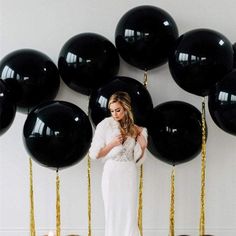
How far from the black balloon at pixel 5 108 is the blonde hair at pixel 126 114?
52 cm

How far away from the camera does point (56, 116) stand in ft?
7.98

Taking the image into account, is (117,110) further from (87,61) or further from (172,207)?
(172,207)

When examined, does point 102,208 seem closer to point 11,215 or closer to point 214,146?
point 11,215

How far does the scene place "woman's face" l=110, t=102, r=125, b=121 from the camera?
236 cm

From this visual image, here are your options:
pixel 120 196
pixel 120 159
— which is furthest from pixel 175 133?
pixel 120 196

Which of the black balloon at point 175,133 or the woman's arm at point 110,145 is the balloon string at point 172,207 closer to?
the black balloon at point 175,133

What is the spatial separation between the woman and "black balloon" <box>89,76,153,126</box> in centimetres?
11

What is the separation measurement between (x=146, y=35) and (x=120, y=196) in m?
0.86

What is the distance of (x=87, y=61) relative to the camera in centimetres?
259

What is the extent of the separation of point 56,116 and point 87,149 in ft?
0.79

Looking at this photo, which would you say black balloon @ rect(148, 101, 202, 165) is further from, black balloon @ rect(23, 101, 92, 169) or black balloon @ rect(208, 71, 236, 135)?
black balloon @ rect(23, 101, 92, 169)

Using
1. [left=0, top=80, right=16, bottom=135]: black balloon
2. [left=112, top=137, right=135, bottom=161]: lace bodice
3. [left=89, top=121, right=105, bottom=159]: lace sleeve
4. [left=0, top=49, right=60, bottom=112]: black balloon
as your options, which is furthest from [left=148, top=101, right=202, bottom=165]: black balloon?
[left=0, top=80, right=16, bottom=135]: black balloon

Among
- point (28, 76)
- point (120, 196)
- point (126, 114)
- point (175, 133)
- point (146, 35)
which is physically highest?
point (146, 35)

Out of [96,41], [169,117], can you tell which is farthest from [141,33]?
[169,117]
